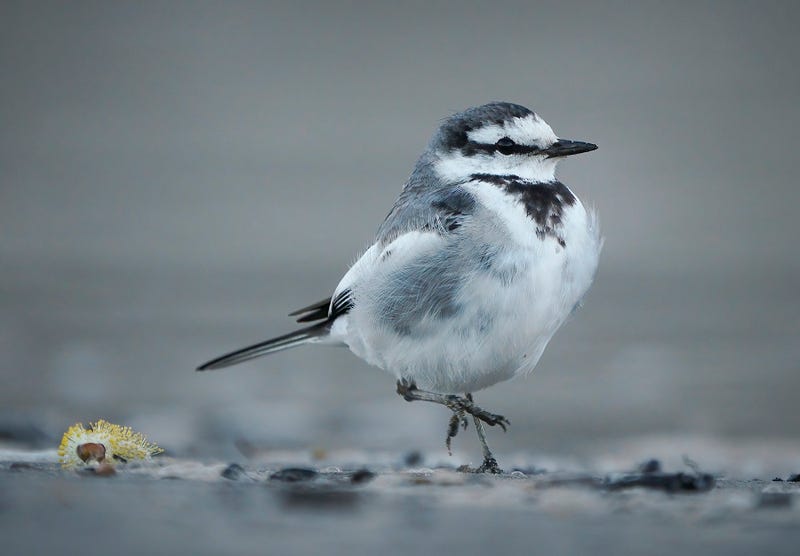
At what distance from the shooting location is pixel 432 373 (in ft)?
20.1

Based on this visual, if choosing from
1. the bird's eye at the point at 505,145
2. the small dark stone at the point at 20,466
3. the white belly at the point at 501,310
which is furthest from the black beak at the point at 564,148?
the small dark stone at the point at 20,466

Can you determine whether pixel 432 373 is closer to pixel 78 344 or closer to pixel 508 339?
pixel 508 339

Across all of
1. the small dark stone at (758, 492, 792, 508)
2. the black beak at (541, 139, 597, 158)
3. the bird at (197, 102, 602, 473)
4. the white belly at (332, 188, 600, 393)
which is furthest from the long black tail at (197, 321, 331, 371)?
the small dark stone at (758, 492, 792, 508)

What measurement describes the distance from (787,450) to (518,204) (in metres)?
2.53

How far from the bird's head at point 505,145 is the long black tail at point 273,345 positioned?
1.21m

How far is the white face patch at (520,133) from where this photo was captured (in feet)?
20.6

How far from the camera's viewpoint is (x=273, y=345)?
6941mm

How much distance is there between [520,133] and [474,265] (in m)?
0.86

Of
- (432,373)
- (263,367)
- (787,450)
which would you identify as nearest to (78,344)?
(263,367)

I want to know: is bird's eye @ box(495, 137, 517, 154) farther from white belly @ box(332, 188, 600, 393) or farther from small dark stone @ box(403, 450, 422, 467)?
small dark stone @ box(403, 450, 422, 467)

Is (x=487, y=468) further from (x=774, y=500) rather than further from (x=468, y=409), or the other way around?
(x=774, y=500)

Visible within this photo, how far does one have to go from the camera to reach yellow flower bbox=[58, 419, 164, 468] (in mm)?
5391

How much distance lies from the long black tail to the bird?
315 mm

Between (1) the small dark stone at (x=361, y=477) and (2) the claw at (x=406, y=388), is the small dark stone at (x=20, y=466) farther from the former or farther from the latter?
(2) the claw at (x=406, y=388)
